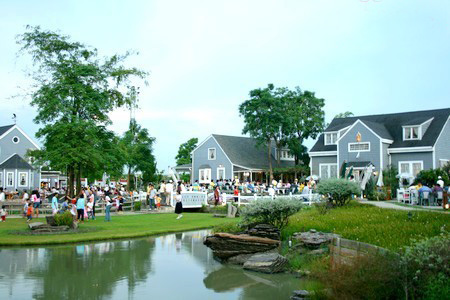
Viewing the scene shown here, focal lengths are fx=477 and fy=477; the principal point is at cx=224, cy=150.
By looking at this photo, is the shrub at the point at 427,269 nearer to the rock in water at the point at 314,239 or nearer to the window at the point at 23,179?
the rock in water at the point at 314,239

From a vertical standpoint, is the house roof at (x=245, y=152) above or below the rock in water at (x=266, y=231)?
above

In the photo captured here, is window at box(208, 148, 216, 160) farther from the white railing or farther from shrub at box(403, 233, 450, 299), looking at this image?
shrub at box(403, 233, 450, 299)

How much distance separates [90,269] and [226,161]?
43.0 meters

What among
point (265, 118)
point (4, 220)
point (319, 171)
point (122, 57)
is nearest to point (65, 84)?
point (122, 57)

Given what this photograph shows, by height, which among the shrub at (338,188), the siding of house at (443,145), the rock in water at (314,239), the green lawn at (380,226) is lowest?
the rock in water at (314,239)

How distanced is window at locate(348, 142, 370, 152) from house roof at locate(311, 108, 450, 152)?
1499 mm

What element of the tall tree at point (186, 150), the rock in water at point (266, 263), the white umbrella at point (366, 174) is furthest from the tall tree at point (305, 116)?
the rock in water at point (266, 263)

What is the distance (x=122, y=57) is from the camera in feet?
98.3

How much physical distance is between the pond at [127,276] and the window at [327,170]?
101 ft

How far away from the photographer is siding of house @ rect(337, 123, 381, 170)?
41553mm

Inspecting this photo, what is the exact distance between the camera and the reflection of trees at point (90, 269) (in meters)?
10.4

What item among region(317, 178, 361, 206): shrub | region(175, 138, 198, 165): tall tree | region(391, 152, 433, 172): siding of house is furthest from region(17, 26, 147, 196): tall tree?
region(175, 138, 198, 165): tall tree

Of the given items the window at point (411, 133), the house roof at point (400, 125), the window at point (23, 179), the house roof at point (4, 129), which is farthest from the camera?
the house roof at point (4, 129)

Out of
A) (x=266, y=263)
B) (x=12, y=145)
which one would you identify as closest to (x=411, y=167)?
(x=266, y=263)
